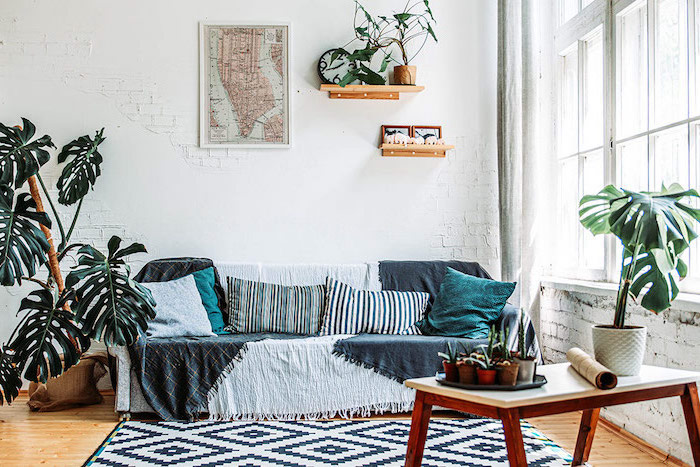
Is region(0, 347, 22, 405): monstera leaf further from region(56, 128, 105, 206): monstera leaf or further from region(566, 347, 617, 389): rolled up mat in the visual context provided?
region(566, 347, 617, 389): rolled up mat

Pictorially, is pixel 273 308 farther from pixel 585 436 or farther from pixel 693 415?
pixel 693 415

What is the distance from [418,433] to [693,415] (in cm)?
100

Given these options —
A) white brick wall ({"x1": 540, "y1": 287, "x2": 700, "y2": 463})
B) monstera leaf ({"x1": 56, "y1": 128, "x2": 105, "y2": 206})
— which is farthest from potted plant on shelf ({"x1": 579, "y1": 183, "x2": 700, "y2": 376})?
monstera leaf ({"x1": 56, "y1": 128, "x2": 105, "y2": 206})

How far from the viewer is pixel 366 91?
461 cm

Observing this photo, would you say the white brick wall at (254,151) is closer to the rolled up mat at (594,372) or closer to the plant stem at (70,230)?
the plant stem at (70,230)

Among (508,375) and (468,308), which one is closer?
(508,375)

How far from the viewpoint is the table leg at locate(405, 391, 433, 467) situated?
234cm

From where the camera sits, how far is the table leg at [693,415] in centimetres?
245

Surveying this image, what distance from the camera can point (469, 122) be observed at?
4840mm

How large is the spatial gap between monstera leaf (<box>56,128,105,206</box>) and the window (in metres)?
3.04

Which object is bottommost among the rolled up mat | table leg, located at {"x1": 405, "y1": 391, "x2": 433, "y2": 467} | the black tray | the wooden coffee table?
table leg, located at {"x1": 405, "y1": 391, "x2": 433, "y2": 467}

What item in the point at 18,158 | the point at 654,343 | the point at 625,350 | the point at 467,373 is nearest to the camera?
the point at 467,373

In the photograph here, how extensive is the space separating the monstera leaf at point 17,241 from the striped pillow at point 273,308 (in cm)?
118

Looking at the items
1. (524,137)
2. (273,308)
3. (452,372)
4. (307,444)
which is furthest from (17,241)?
(524,137)
